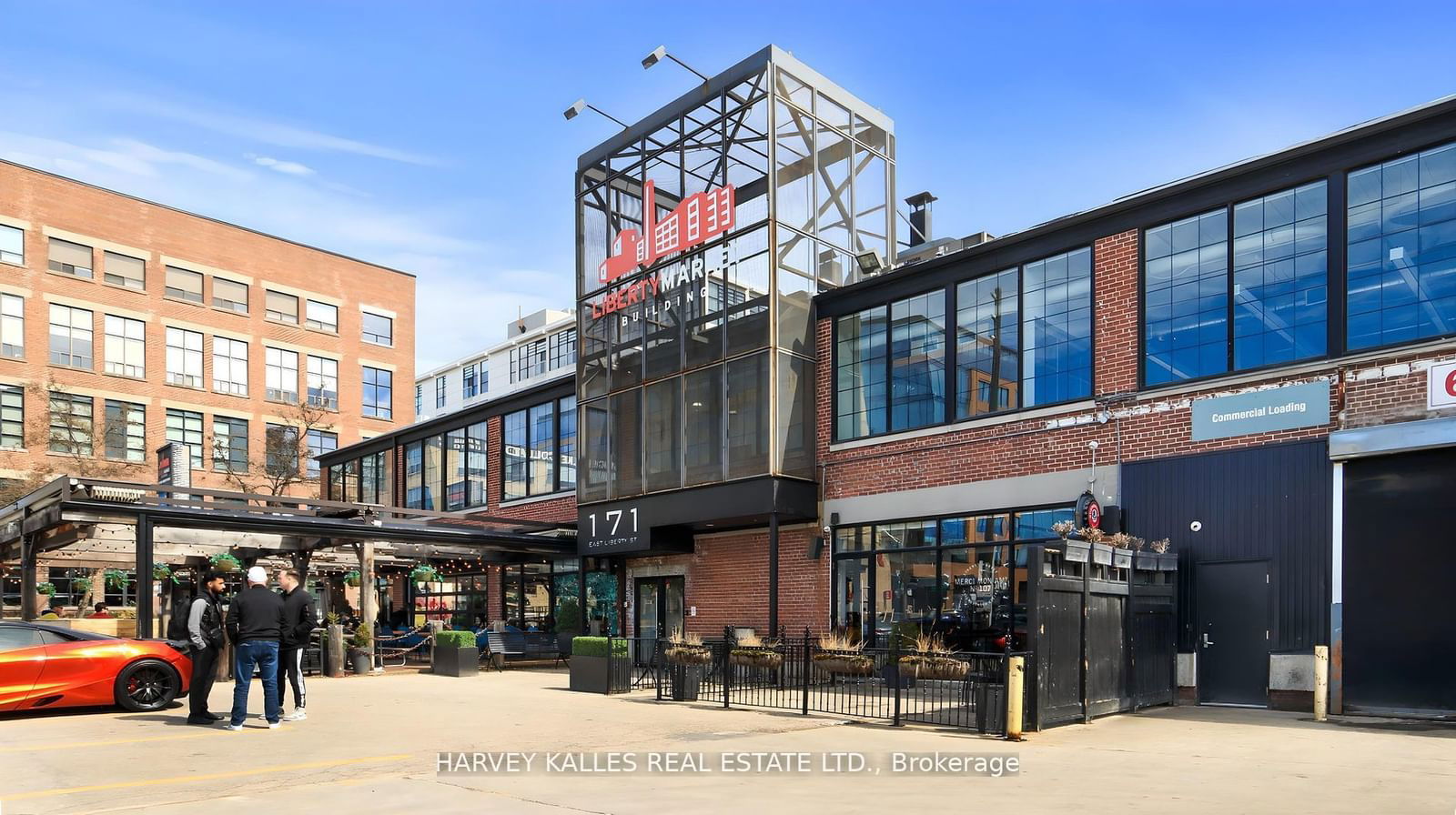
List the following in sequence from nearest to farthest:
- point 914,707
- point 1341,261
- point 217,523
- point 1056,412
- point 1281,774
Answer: point 1281,774
point 914,707
point 1341,261
point 1056,412
point 217,523

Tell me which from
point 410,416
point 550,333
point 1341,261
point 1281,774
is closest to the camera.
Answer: point 1281,774

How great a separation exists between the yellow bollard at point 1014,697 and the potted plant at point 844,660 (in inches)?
133

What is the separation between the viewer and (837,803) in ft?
25.0

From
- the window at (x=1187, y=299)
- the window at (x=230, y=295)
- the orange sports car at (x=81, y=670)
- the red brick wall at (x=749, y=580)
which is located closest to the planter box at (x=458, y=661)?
the red brick wall at (x=749, y=580)

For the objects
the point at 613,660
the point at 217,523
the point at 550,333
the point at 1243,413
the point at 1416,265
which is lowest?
the point at 613,660

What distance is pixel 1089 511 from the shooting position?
16094 millimetres

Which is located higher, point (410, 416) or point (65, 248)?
point (65, 248)

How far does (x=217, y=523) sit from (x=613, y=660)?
787 centimetres

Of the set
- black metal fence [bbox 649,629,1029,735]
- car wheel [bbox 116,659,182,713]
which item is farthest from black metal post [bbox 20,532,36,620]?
black metal fence [bbox 649,629,1029,735]

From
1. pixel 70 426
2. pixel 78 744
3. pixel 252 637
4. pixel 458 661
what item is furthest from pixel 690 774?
pixel 70 426

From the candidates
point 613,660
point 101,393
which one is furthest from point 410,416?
point 613,660

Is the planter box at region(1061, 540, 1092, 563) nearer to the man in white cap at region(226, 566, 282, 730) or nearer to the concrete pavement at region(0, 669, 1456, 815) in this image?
the concrete pavement at region(0, 669, 1456, 815)

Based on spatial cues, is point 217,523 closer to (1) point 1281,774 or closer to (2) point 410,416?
(1) point 1281,774

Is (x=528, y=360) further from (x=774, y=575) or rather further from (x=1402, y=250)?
(x=1402, y=250)
